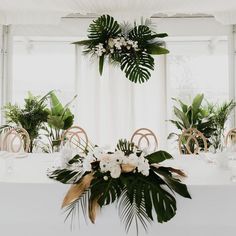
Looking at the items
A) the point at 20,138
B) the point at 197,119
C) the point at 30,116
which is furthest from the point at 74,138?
the point at 197,119

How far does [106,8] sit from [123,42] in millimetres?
836

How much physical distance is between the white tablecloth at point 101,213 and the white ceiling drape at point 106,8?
2.25 meters

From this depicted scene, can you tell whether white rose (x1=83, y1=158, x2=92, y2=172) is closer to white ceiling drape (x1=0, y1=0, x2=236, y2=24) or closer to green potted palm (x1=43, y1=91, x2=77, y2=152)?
white ceiling drape (x1=0, y1=0, x2=236, y2=24)

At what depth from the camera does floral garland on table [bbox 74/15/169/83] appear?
298 cm

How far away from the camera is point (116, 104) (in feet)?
17.4

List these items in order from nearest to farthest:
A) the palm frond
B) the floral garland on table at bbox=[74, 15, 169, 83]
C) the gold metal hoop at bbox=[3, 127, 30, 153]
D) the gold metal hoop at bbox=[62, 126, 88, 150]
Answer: the palm frond, the gold metal hoop at bbox=[62, 126, 88, 150], the floral garland on table at bbox=[74, 15, 169, 83], the gold metal hoop at bbox=[3, 127, 30, 153]

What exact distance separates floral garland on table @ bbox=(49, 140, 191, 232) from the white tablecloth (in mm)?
78

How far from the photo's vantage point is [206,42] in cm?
564

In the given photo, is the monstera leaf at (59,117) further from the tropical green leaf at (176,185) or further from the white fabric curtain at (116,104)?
the tropical green leaf at (176,185)

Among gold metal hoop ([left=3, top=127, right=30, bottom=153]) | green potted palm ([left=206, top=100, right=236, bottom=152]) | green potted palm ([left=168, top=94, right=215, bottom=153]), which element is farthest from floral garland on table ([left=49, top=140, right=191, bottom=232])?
green potted palm ([left=206, top=100, right=236, bottom=152])

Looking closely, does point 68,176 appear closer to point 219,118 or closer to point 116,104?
point 219,118

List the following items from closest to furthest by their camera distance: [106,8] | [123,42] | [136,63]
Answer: [123,42]
[136,63]
[106,8]

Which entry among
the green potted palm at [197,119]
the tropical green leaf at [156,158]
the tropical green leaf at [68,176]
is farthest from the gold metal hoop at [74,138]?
the green potted palm at [197,119]

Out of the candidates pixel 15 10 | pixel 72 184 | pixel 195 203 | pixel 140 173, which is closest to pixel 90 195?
pixel 72 184
